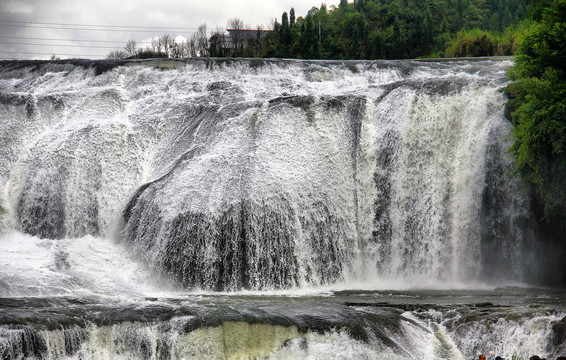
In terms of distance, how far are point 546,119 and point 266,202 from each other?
8902 mm

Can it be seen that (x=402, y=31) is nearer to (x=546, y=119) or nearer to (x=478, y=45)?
(x=478, y=45)

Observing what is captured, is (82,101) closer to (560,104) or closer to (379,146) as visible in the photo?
(379,146)

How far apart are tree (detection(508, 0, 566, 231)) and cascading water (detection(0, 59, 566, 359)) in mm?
1020

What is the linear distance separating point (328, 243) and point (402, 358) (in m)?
8.00

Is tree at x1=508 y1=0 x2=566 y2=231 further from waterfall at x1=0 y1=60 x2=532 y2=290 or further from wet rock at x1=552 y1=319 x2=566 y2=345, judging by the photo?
wet rock at x1=552 y1=319 x2=566 y2=345

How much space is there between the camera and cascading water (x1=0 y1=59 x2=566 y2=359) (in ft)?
65.9

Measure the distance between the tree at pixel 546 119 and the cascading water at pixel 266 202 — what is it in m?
1.02

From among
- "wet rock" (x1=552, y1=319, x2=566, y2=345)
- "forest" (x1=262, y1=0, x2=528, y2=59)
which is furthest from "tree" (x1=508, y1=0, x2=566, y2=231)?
"forest" (x1=262, y1=0, x2=528, y2=59)

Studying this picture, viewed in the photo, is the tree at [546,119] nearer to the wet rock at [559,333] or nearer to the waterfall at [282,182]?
the waterfall at [282,182]

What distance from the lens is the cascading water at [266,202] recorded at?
20.1m

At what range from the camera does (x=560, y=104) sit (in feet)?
69.2

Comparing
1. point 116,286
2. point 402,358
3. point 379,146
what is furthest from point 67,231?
point 402,358

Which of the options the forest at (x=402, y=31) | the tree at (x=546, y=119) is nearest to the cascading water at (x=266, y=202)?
the tree at (x=546, y=119)

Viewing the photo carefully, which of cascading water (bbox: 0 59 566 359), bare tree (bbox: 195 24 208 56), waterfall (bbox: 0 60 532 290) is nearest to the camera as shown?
cascading water (bbox: 0 59 566 359)
